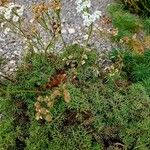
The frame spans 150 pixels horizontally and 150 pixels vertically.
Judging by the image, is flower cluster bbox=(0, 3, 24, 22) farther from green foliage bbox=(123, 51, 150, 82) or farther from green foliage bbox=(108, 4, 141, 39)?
green foliage bbox=(108, 4, 141, 39)

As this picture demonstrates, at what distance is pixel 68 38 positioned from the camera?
5039 millimetres

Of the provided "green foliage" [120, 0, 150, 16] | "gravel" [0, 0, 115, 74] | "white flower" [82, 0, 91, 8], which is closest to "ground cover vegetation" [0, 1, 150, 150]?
"white flower" [82, 0, 91, 8]

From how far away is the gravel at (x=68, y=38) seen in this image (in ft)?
15.9

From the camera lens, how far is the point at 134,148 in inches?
157

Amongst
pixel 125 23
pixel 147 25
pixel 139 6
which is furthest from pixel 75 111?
pixel 139 6

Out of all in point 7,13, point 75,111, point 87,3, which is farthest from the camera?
point 75,111

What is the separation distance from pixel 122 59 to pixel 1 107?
126cm

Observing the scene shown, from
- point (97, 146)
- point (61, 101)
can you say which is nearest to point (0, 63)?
point (61, 101)

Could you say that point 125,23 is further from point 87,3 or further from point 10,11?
point 10,11

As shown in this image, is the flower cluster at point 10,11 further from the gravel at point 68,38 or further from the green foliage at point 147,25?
the green foliage at point 147,25

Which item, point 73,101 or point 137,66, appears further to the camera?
point 137,66

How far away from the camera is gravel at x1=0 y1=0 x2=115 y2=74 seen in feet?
15.9

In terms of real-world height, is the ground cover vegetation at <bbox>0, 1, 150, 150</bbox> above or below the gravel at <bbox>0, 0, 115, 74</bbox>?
below

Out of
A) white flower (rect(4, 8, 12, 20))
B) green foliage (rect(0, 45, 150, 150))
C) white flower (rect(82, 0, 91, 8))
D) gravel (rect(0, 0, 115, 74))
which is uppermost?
gravel (rect(0, 0, 115, 74))
